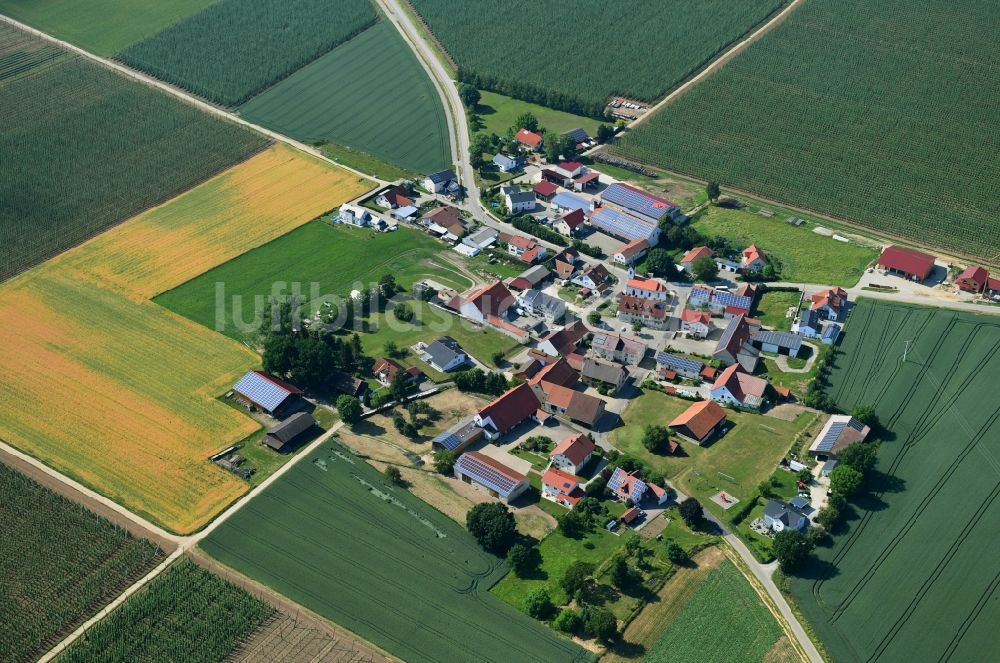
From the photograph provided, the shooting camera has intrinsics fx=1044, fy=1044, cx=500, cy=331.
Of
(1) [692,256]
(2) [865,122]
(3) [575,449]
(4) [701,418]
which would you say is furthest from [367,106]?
(3) [575,449]

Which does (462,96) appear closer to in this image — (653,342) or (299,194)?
(299,194)

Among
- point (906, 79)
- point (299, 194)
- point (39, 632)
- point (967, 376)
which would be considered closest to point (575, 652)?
point (39, 632)

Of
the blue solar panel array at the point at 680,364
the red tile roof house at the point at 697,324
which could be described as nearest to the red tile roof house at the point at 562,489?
the blue solar panel array at the point at 680,364

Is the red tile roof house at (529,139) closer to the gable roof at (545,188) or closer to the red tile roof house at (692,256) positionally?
the gable roof at (545,188)

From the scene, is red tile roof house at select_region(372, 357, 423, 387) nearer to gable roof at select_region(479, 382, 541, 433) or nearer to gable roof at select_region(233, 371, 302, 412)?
gable roof at select_region(233, 371, 302, 412)

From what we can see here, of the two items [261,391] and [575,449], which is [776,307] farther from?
[261,391]

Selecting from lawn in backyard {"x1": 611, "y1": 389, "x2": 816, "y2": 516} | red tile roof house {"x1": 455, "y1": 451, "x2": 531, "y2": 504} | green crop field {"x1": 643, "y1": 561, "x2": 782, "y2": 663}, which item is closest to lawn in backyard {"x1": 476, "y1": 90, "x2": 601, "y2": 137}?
lawn in backyard {"x1": 611, "y1": 389, "x2": 816, "y2": 516}
